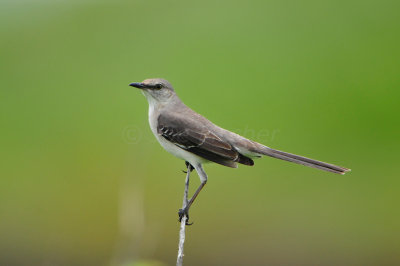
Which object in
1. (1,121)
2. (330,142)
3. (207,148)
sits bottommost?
(207,148)

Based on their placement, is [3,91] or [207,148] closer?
[207,148]

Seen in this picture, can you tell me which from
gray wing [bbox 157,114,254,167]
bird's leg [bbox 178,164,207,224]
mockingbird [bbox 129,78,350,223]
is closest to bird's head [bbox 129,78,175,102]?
mockingbird [bbox 129,78,350,223]

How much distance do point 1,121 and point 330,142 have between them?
25.5 feet

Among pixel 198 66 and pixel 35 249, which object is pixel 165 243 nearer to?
pixel 35 249

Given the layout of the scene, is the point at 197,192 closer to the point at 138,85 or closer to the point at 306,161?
the point at 306,161

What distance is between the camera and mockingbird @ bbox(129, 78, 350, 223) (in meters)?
6.14

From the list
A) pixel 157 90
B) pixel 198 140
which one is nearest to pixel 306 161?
pixel 198 140

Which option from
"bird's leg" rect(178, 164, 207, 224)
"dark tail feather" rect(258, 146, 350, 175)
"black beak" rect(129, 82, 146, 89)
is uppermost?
"black beak" rect(129, 82, 146, 89)

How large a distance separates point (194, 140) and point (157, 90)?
915 mm

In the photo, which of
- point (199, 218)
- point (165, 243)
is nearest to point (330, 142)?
point (199, 218)

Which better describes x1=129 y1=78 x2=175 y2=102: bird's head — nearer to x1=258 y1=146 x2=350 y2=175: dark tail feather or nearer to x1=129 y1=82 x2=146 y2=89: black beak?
x1=129 y1=82 x2=146 y2=89: black beak

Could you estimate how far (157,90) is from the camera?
264 inches

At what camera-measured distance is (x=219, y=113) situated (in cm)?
1167

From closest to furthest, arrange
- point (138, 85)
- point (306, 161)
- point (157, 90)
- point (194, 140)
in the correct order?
point (306, 161), point (194, 140), point (138, 85), point (157, 90)
